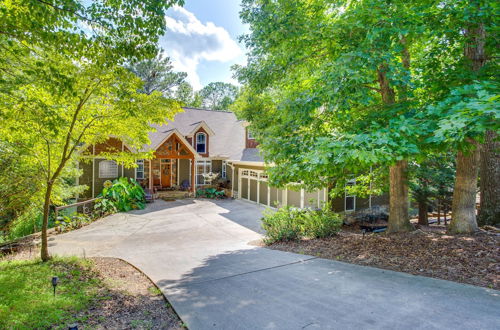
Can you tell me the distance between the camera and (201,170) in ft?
73.7

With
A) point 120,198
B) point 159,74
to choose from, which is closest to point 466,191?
point 120,198

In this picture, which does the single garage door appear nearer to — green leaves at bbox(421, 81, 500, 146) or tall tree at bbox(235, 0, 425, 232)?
tall tree at bbox(235, 0, 425, 232)

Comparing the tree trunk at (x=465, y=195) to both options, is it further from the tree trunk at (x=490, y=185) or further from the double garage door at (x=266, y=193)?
the double garage door at (x=266, y=193)

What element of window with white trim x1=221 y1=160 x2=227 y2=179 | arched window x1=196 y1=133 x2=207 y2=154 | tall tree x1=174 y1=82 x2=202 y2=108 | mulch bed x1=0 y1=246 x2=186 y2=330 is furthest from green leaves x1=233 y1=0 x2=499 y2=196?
tall tree x1=174 y1=82 x2=202 y2=108

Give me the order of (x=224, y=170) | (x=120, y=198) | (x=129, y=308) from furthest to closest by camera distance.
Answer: (x=224, y=170), (x=120, y=198), (x=129, y=308)

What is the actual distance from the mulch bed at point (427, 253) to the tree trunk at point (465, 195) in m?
0.37

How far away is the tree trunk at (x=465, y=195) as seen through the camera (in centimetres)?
746

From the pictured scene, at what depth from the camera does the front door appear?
71.3 ft

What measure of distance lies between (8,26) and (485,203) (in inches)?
493

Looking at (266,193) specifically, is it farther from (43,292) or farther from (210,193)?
(43,292)

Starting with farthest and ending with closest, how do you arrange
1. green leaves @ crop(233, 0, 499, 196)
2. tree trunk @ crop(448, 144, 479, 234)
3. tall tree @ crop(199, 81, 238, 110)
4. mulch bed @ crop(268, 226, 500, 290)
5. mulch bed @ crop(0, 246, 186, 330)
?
tall tree @ crop(199, 81, 238, 110) → tree trunk @ crop(448, 144, 479, 234) → mulch bed @ crop(268, 226, 500, 290) → green leaves @ crop(233, 0, 499, 196) → mulch bed @ crop(0, 246, 186, 330)

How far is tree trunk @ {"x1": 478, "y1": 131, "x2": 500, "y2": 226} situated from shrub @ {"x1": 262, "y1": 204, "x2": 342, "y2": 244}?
4.35 m

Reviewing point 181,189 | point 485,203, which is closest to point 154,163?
point 181,189

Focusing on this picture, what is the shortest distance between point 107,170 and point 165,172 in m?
4.55
